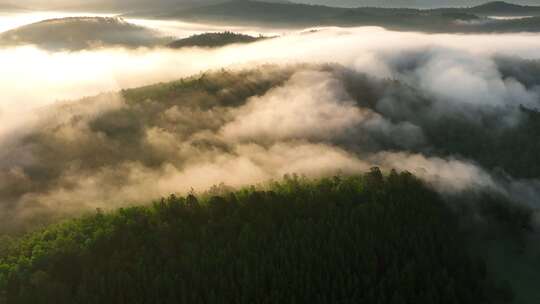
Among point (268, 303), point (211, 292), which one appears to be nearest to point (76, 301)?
point (211, 292)

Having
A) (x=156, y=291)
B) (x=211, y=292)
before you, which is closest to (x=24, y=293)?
(x=156, y=291)

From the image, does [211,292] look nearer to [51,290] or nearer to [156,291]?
[156,291]

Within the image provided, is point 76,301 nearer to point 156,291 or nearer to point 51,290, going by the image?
point 51,290

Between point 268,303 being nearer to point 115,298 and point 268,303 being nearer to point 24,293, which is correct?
point 115,298

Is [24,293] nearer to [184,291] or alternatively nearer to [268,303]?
[184,291]

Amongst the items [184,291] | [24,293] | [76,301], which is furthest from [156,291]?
[24,293]
